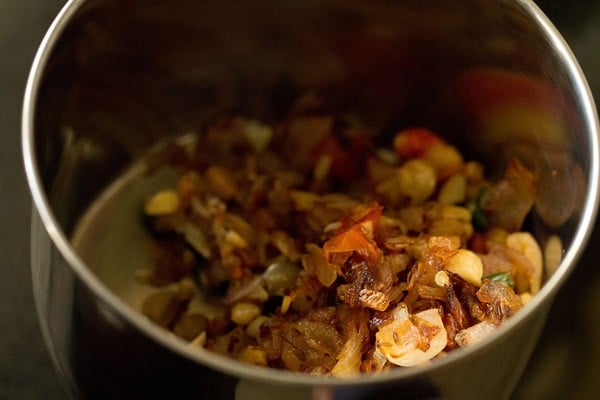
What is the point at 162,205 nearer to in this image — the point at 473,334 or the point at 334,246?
the point at 334,246

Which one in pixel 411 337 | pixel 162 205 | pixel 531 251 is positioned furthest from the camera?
pixel 162 205

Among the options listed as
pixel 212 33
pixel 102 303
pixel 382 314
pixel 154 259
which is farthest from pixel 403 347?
pixel 212 33

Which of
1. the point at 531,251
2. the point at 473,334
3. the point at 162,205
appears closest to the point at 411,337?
the point at 473,334

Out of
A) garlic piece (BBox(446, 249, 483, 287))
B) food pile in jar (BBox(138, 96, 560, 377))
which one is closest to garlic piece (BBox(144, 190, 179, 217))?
food pile in jar (BBox(138, 96, 560, 377))

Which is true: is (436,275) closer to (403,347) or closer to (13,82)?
(403,347)

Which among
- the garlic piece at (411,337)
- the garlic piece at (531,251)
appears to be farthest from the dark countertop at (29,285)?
the garlic piece at (411,337)

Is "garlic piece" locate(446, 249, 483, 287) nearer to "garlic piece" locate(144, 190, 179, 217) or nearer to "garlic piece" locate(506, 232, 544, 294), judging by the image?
"garlic piece" locate(506, 232, 544, 294)

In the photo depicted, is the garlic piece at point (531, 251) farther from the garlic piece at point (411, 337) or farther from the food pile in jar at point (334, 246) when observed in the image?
the garlic piece at point (411, 337)
